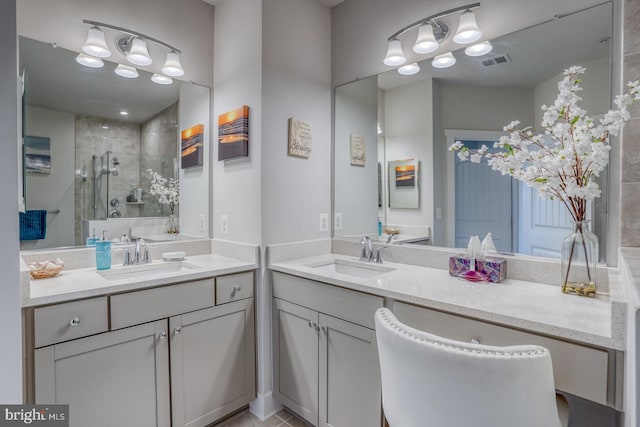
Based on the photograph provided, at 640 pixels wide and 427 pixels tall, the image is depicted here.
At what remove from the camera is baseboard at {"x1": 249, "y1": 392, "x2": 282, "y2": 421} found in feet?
6.44

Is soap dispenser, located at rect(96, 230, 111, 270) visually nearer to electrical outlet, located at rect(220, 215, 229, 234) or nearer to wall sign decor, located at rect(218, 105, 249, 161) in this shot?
electrical outlet, located at rect(220, 215, 229, 234)

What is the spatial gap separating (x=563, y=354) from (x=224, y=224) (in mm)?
1932

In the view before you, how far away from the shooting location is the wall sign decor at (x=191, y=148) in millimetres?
2350

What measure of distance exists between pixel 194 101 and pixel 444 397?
2316 mm

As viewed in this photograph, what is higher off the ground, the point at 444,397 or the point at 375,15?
the point at 375,15

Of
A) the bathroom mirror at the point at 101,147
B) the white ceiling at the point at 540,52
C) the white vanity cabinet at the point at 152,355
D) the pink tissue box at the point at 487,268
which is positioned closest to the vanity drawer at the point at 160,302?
the white vanity cabinet at the point at 152,355

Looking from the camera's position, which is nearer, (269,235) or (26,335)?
(26,335)

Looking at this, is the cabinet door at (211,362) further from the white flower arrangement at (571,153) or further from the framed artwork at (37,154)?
the white flower arrangement at (571,153)

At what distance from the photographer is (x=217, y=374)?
1.83 m

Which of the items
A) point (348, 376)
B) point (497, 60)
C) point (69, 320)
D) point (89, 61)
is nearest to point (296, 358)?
point (348, 376)

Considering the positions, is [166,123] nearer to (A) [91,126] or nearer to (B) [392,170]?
(A) [91,126]

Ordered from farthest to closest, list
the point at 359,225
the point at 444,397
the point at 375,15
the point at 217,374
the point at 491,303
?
the point at 359,225 < the point at 375,15 < the point at 217,374 < the point at 491,303 < the point at 444,397

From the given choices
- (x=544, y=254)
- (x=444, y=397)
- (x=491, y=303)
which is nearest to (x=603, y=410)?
(x=544, y=254)

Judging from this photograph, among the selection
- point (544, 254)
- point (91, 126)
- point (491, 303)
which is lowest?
point (491, 303)
